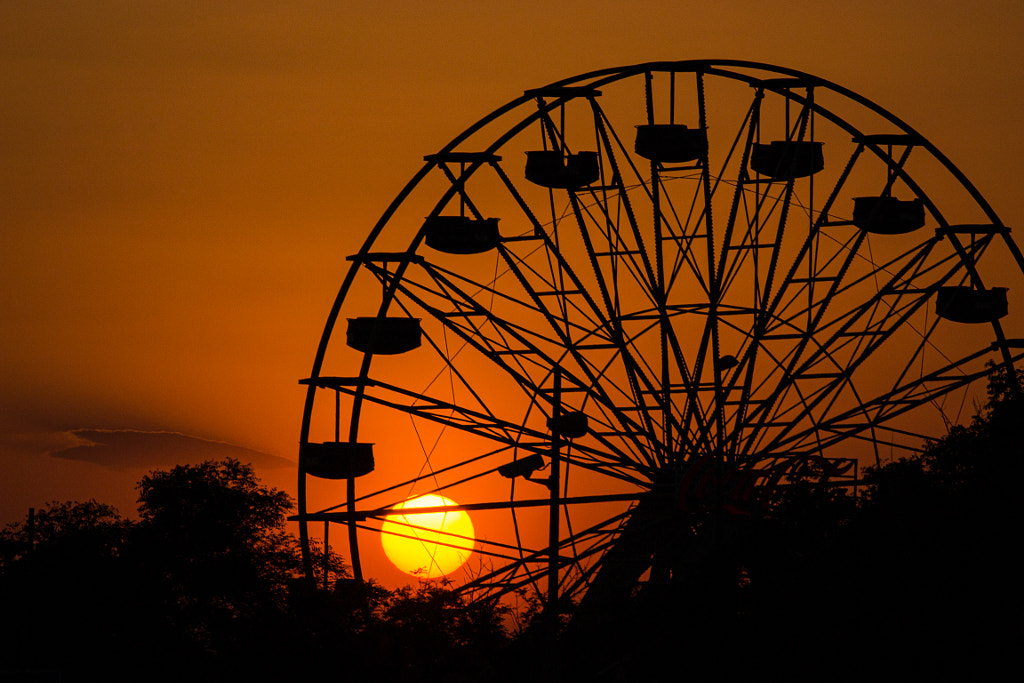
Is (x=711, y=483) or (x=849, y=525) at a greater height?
(x=711, y=483)

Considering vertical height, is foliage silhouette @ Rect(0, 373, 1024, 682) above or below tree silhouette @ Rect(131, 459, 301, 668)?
below

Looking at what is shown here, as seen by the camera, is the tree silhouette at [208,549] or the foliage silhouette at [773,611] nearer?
the foliage silhouette at [773,611]

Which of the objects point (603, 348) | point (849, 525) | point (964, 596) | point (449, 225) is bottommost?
point (964, 596)

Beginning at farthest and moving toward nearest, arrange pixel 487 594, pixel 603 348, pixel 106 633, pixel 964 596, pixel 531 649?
pixel 106 633 → pixel 603 348 → pixel 487 594 → pixel 531 649 → pixel 964 596

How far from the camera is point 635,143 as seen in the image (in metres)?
29.5

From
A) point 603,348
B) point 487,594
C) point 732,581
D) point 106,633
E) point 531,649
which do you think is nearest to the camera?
point 732,581

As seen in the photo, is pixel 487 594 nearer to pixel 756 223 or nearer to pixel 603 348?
pixel 603 348

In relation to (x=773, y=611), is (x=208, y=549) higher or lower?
higher

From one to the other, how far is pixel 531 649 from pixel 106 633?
14.4 metres

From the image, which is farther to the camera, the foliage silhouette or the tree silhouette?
the tree silhouette

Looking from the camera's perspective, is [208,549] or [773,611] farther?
[208,549]

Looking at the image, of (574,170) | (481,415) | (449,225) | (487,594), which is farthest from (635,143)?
(487,594)

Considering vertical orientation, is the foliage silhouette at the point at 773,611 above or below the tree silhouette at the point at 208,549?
below

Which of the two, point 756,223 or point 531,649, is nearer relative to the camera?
point 531,649
